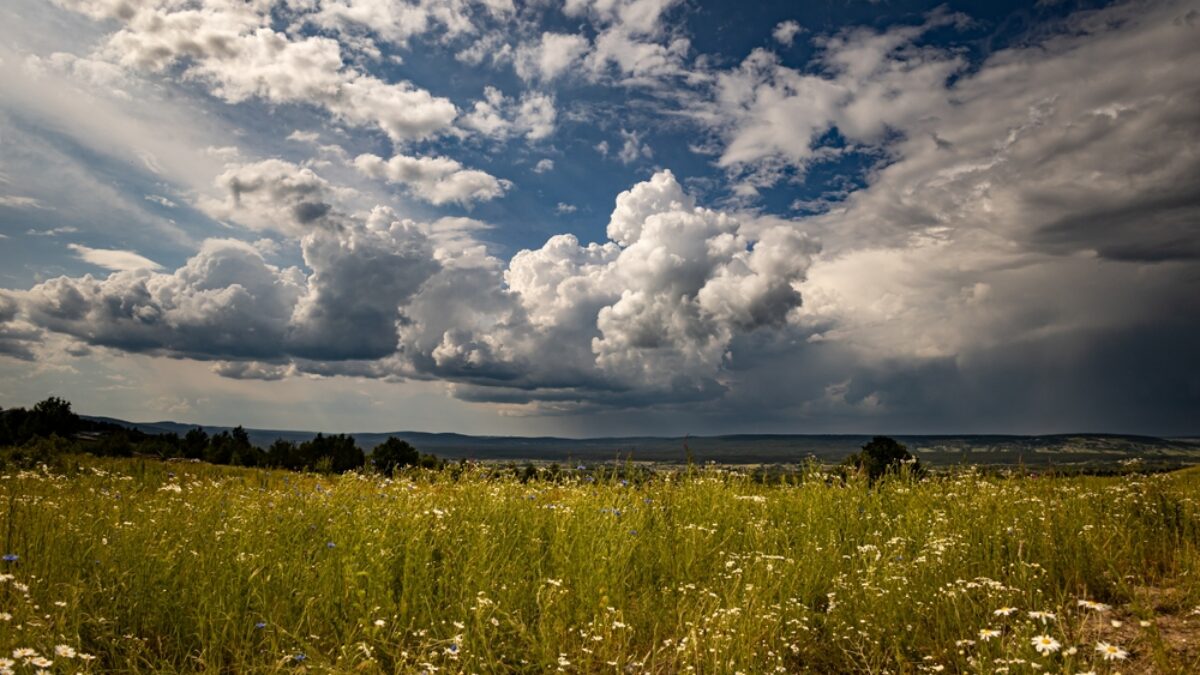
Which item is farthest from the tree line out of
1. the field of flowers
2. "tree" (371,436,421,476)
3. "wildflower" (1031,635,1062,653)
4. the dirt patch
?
"wildflower" (1031,635,1062,653)

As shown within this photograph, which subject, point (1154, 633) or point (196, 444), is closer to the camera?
point (1154, 633)

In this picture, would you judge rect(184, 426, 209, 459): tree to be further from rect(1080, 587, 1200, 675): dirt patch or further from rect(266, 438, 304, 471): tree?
rect(1080, 587, 1200, 675): dirt patch

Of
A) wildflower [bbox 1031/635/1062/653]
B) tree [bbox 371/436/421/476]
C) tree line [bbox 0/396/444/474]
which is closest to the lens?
wildflower [bbox 1031/635/1062/653]

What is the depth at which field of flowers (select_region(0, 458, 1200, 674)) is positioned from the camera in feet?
16.6

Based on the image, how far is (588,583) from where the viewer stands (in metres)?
6.34

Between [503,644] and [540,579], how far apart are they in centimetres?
121

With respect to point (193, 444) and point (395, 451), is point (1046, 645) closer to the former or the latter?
point (395, 451)

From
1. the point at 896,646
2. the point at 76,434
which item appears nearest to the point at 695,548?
the point at 896,646

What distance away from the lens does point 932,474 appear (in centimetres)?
1163

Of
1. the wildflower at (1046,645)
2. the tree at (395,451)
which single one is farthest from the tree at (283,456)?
the wildflower at (1046,645)

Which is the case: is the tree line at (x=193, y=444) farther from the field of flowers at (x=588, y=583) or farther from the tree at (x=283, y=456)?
the field of flowers at (x=588, y=583)

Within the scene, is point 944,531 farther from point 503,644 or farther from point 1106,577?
point 503,644

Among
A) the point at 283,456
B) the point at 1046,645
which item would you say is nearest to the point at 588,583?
the point at 1046,645

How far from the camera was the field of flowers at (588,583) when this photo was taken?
5.06 metres
